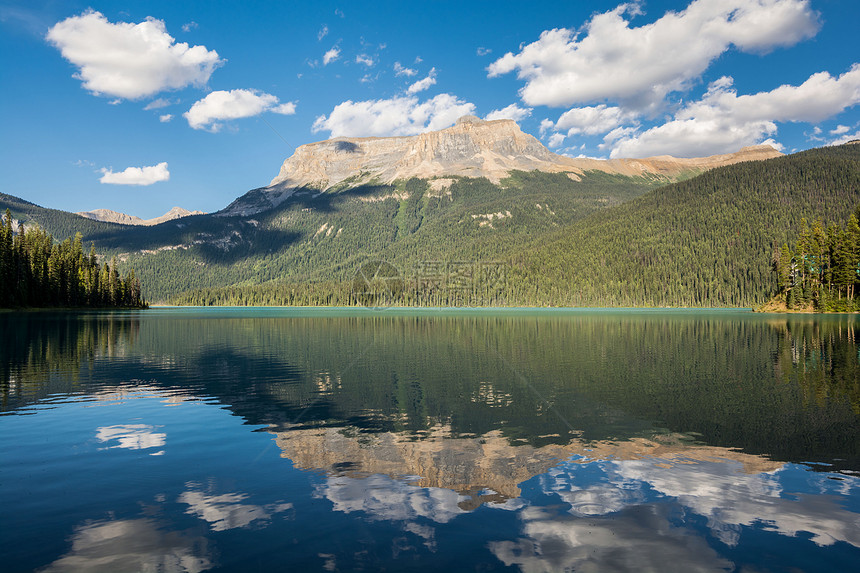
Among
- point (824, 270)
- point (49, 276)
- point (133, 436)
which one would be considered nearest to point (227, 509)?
point (133, 436)

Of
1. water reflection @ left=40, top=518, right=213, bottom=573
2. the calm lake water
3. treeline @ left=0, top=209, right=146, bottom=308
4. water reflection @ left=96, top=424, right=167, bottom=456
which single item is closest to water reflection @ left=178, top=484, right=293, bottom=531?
the calm lake water

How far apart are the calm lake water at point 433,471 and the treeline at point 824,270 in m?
115

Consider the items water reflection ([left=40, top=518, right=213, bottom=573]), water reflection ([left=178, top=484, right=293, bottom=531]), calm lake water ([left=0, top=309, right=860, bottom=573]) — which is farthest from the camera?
water reflection ([left=178, top=484, right=293, bottom=531])

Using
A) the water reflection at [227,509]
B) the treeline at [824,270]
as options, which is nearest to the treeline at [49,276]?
the water reflection at [227,509]

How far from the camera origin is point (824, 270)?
13188 centimetres

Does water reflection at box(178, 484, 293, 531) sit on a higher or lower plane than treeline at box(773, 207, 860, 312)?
lower

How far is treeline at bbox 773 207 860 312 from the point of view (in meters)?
122

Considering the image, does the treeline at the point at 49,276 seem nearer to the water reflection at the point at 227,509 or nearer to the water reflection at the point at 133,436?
the water reflection at the point at 133,436

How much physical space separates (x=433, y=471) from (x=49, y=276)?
165 metres

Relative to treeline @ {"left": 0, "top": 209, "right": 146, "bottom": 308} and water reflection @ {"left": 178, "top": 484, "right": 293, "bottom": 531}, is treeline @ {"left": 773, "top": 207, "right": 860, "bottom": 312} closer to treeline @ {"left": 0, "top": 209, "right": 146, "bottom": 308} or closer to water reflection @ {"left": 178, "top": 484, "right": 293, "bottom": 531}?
water reflection @ {"left": 178, "top": 484, "right": 293, "bottom": 531}

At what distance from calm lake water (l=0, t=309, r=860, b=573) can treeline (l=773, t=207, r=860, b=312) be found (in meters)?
115

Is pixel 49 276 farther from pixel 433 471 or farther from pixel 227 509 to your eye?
pixel 433 471

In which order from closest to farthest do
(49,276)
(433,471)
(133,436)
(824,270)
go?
(433,471)
(133,436)
(824,270)
(49,276)

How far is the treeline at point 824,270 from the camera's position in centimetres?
12231
